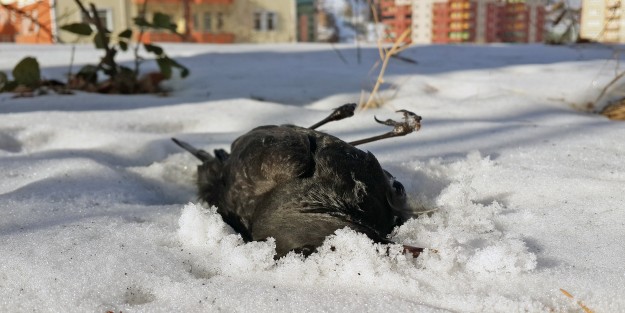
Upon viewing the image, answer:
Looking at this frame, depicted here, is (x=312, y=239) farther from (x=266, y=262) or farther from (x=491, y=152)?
(x=491, y=152)

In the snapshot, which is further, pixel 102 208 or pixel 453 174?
pixel 453 174

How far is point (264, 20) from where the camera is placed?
21766 millimetres

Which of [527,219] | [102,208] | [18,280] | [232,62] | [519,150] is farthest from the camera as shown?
[232,62]

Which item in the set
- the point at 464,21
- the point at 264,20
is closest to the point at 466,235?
the point at 464,21

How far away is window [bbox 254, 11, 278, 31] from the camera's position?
21.8m

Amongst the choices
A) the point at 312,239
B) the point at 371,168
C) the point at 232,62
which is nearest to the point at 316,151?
the point at 371,168

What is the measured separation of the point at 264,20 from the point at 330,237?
2163 cm

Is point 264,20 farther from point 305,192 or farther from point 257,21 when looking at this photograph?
point 305,192

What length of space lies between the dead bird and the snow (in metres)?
0.05

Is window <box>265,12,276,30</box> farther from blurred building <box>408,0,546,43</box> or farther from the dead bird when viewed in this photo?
the dead bird

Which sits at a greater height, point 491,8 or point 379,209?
point 491,8

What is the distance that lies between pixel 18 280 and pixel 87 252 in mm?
169

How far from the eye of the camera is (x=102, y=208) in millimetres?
1673

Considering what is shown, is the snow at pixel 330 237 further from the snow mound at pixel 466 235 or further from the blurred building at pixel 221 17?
the blurred building at pixel 221 17
